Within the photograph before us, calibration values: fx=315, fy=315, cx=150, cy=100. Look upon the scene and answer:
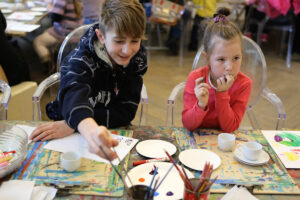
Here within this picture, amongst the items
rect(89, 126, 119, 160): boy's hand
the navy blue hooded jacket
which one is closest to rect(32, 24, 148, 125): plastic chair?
the navy blue hooded jacket

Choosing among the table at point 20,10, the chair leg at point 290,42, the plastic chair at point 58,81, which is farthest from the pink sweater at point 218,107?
the chair leg at point 290,42

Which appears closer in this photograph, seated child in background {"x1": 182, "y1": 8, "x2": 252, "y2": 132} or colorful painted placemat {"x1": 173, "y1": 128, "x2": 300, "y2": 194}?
colorful painted placemat {"x1": 173, "y1": 128, "x2": 300, "y2": 194}

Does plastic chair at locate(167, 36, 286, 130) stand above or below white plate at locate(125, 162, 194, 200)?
above

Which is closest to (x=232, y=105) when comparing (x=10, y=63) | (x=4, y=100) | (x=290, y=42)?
(x=4, y=100)

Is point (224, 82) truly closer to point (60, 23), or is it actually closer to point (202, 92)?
point (202, 92)

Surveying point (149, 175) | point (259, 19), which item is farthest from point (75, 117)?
point (259, 19)

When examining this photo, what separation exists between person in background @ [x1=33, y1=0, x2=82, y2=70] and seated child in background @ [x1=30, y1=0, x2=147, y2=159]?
70.9 inches

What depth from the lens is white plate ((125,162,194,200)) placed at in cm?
98

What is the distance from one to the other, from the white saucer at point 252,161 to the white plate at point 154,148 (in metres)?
0.23

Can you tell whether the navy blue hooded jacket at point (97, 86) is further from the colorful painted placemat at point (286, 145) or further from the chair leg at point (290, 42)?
the chair leg at point (290, 42)

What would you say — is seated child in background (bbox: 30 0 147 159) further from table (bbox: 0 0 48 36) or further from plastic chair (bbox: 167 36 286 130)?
table (bbox: 0 0 48 36)

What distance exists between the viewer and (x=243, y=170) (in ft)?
3.64

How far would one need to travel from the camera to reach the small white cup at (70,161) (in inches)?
41.0

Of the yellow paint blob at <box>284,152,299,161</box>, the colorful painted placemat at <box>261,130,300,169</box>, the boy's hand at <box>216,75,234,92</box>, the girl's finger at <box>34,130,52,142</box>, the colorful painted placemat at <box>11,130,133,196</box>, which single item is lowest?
the yellow paint blob at <box>284,152,299,161</box>
